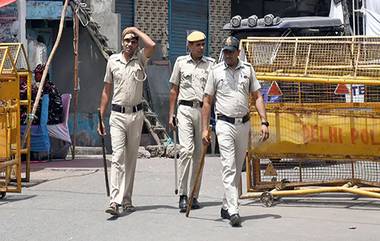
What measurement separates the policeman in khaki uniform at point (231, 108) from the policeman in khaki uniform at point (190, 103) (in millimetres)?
641

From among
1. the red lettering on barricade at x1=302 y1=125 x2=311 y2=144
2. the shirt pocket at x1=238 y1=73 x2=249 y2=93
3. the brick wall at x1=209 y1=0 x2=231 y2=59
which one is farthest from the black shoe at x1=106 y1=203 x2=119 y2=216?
the brick wall at x1=209 y1=0 x2=231 y2=59

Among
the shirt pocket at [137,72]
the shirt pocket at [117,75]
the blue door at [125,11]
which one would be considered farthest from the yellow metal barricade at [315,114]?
the blue door at [125,11]

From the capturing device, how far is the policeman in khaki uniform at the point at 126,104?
9.02 m

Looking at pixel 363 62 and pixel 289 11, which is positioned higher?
pixel 289 11

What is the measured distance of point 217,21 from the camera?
71.3 ft

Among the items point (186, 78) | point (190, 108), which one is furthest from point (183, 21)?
point (190, 108)

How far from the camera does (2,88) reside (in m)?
10.4

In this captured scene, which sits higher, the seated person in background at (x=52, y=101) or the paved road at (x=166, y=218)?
the seated person in background at (x=52, y=101)

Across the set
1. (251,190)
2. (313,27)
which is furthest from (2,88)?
(313,27)

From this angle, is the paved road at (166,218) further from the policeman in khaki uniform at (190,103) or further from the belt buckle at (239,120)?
the belt buckle at (239,120)

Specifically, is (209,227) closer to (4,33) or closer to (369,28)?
(4,33)

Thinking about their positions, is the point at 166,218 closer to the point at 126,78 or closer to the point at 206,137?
the point at 206,137

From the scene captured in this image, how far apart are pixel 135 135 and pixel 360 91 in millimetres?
3285

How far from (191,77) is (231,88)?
854 mm
